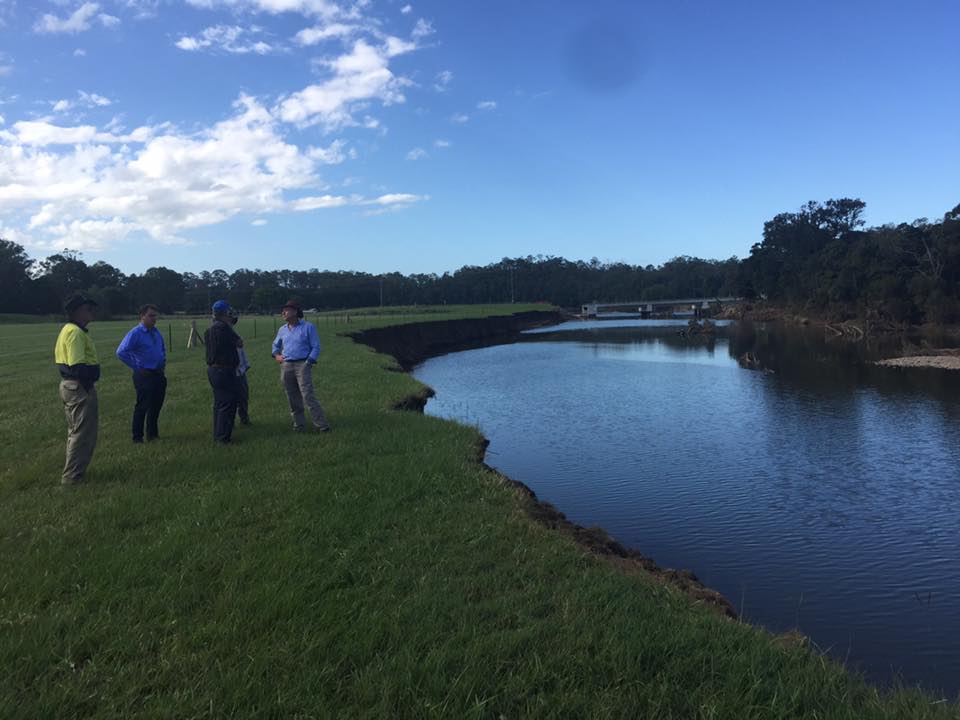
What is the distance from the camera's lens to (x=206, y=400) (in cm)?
1470

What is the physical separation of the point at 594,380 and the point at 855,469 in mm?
16639

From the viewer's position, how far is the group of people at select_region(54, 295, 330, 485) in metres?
7.82

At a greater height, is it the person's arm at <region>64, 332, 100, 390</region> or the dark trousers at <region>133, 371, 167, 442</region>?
the person's arm at <region>64, 332, 100, 390</region>

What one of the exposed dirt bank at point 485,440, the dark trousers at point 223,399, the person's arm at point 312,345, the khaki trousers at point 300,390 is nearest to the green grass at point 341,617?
the exposed dirt bank at point 485,440

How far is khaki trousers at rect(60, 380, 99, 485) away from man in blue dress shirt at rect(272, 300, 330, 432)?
10.6 ft

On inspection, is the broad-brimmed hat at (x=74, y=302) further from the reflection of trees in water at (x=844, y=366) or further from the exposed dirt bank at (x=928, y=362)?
the exposed dirt bank at (x=928, y=362)

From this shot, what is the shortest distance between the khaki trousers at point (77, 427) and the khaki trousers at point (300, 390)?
3.29m

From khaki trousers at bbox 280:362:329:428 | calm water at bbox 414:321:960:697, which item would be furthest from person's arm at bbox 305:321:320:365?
calm water at bbox 414:321:960:697

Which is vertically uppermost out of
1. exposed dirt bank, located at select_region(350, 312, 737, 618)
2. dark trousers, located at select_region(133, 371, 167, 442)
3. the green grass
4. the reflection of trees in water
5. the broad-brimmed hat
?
the broad-brimmed hat

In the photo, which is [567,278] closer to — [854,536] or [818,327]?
[818,327]

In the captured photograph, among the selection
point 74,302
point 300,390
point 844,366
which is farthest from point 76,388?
point 844,366

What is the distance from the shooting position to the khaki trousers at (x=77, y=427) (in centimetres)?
780

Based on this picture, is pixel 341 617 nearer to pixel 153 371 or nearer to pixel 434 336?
pixel 153 371

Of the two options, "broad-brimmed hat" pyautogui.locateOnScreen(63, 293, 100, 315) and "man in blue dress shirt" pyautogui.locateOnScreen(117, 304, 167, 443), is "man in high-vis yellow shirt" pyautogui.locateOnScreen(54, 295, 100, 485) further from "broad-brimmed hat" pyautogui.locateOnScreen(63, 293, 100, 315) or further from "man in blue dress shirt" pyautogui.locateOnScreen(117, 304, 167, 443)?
"man in blue dress shirt" pyautogui.locateOnScreen(117, 304, 167, 443)
